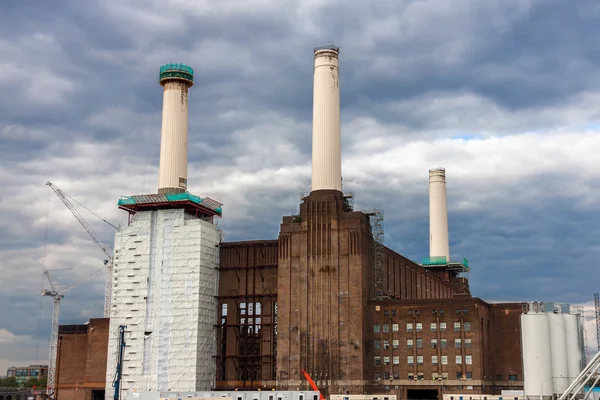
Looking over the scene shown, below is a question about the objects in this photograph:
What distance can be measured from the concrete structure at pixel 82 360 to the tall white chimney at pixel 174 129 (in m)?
30.9

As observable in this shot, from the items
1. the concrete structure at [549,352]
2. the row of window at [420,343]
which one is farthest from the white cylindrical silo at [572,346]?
the row of window at [420,343]

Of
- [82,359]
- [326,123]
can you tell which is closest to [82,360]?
[82,359]

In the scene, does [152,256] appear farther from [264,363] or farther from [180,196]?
[264,363]

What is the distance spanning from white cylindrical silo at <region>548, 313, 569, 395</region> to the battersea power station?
1.93m

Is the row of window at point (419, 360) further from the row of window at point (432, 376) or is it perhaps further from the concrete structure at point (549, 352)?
the concrete structure at point (549, 352)

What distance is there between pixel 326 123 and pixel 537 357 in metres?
54.6

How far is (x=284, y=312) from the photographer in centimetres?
13162

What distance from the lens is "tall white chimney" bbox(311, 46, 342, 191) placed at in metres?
138

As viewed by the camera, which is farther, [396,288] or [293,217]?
[396,288]

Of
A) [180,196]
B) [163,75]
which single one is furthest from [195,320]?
[163,75]

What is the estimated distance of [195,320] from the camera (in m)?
137

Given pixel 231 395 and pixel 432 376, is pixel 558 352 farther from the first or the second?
pixel 231 395

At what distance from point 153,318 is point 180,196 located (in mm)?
22671

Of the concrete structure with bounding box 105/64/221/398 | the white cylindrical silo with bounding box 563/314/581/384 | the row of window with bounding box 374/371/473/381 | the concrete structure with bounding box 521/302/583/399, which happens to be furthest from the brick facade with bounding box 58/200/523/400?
the white cylindrical silo with bounding box 563/314/581/384
